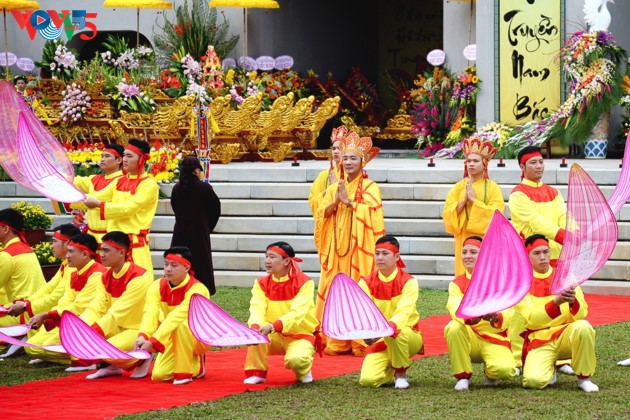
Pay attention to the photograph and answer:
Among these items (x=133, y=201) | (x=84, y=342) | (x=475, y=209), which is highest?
(x=133, y=201)

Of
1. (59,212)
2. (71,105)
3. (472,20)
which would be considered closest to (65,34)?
(71,105)

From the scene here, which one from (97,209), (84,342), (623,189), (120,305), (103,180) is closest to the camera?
(623,189)

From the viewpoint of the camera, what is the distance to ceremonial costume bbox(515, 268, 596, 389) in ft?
25.3

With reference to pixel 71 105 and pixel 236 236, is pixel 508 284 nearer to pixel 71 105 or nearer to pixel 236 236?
pixel 236 236

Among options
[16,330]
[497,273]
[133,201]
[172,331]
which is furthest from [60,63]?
[497,273]

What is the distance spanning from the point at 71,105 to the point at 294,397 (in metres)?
9.96

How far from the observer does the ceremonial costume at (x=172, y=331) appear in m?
8.34

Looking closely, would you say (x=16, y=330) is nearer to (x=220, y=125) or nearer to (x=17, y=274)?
(x=17, y=274)

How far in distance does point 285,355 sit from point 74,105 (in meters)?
9.40

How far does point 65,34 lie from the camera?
21438 millimetres

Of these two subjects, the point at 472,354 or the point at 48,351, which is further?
the point at 48,351

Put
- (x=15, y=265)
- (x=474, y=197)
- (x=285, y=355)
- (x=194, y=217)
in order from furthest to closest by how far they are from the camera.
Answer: (x=194, y=217), (x=474, y=197), (x=15, y=265), (x=285, y=355)

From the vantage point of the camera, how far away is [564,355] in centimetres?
796

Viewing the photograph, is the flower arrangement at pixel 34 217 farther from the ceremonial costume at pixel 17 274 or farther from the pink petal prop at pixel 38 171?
the pink petal prop at pixel 38 171
